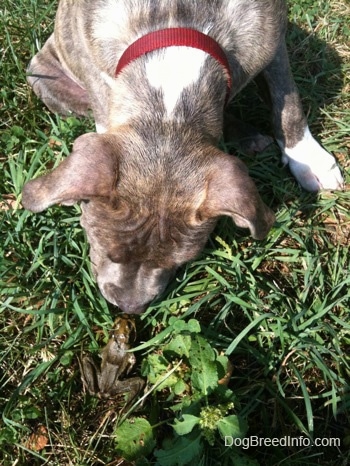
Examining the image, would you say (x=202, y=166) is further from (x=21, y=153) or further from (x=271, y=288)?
(x=21, y=153)

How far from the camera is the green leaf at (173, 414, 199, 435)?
2947mm

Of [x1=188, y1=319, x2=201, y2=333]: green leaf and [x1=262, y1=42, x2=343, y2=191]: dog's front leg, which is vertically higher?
[x1=262, y1=42, x2=343, y2=191]: dog's front leg

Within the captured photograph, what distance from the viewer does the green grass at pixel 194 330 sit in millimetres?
3303

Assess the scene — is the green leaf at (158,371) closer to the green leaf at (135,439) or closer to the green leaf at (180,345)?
the green leaf at (180,345)

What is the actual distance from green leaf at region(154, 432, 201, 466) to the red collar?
6.43 ft

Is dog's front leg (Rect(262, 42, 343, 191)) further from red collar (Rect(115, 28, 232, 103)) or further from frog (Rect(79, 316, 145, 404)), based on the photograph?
frog (Rect(79, 316, 145, 404))

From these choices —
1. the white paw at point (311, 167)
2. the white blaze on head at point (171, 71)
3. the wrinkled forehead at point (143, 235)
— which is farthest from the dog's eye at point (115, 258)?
the white paw at point (311, 167)

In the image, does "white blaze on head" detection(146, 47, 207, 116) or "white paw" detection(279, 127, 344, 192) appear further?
"white paw" detection(279, 127, 344, 192)

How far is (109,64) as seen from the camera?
132 inches

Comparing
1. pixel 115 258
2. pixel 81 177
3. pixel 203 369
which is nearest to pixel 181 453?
pixel 203 369

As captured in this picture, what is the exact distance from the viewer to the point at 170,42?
2957 millimetres

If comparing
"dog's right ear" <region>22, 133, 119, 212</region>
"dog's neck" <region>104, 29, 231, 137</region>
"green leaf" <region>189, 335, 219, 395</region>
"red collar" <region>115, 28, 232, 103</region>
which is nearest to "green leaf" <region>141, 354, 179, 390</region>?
"green leaf" <region>189, 335, 219, 395</region>

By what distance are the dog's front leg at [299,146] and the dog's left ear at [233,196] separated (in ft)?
4.86

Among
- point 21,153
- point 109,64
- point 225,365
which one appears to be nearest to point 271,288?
point 225,365
